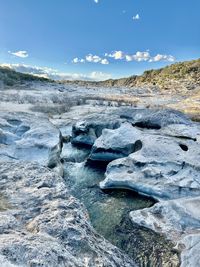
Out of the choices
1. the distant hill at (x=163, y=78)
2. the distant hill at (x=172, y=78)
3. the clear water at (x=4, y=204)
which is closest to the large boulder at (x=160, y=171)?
the clear water at (x=4, y=204)

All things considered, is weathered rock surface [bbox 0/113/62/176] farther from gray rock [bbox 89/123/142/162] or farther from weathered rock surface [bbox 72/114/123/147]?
weathered rock surface [bbox 72/114/123/147]

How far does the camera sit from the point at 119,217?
34.1 feet

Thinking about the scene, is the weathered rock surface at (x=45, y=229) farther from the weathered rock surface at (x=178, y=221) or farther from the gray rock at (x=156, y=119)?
the gray rock at (x=156, y=119)

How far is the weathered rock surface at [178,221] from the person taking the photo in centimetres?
834

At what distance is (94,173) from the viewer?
14617mm

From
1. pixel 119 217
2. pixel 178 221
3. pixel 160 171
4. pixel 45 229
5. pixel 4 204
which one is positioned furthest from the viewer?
pixel 160 171

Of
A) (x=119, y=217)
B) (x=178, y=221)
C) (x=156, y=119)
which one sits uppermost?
(x=156, y=119)

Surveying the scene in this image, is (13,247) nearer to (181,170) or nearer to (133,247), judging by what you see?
(133,247)

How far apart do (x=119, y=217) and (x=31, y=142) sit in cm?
621

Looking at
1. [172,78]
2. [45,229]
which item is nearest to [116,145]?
[45,229]

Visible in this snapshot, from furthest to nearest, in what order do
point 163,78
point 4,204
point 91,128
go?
point 163,78
point 91,128
point 4,204

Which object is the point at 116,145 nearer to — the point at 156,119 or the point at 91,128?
the point at 91,128

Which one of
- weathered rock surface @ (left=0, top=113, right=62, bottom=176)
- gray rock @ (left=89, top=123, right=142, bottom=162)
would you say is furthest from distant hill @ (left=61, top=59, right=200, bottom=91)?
weathered rock surface @ (left=0, top=113, right=62, bottom=176)

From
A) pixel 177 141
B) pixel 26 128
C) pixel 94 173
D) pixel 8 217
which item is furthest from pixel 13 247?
pixel 26 128
